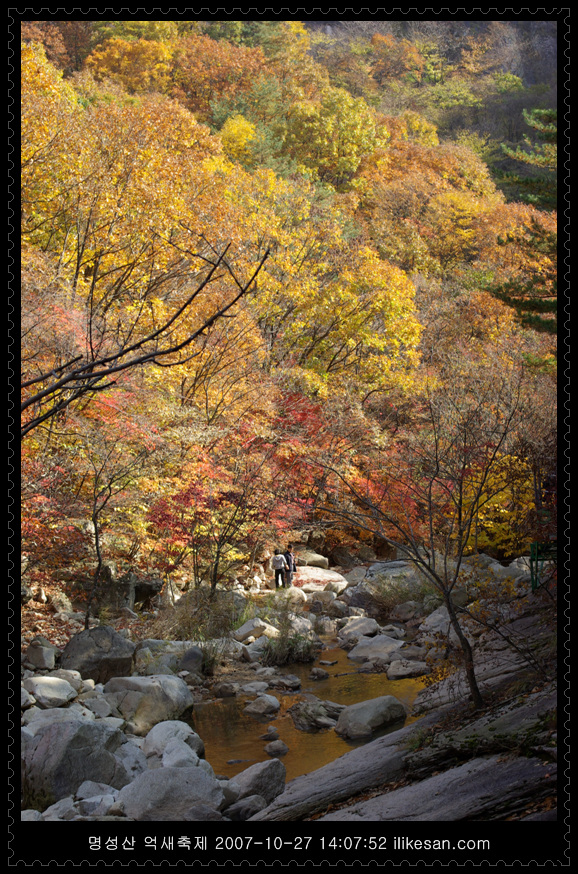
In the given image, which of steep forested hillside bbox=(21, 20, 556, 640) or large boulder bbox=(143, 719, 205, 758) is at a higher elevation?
steep forested hillside bbox=(21, 20, 556, 640)

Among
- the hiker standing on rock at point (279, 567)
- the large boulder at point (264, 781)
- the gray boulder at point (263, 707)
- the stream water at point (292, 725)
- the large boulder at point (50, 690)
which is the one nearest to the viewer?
the large boulder at point (264, 781)

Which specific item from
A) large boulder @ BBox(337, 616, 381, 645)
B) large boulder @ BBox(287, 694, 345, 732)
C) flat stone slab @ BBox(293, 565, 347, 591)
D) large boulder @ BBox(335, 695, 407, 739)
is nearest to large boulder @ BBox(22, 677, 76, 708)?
large boulder @ BBox(287, 694, 345, 732)

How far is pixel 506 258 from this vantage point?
1076 inches

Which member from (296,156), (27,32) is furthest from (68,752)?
(27,32)

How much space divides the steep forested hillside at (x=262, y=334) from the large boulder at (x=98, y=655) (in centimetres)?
166

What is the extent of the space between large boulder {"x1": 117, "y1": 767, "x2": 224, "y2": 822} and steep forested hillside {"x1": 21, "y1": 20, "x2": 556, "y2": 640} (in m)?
2.75

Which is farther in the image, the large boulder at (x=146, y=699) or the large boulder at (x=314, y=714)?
the large boulder at (x=314, y=714)

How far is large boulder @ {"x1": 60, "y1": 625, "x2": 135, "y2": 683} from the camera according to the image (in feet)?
30.4

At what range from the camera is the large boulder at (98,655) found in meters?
9.27

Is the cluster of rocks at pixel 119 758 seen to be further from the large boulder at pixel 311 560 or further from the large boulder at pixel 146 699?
the large boulder at pixel 311 560

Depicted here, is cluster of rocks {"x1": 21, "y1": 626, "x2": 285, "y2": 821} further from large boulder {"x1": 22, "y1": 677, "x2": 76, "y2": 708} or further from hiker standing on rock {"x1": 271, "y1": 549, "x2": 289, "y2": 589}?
hiker standing on rock {"x1": 271, "y1": 549, "x2": 289, "y2": 589}

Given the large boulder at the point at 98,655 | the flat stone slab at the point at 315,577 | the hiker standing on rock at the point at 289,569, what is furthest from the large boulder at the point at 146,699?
the flat stone slab at the point at 315,577

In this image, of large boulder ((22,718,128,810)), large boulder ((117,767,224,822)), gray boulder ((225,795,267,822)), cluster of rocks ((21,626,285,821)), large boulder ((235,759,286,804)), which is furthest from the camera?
large boulder ((235,759,286,804))
